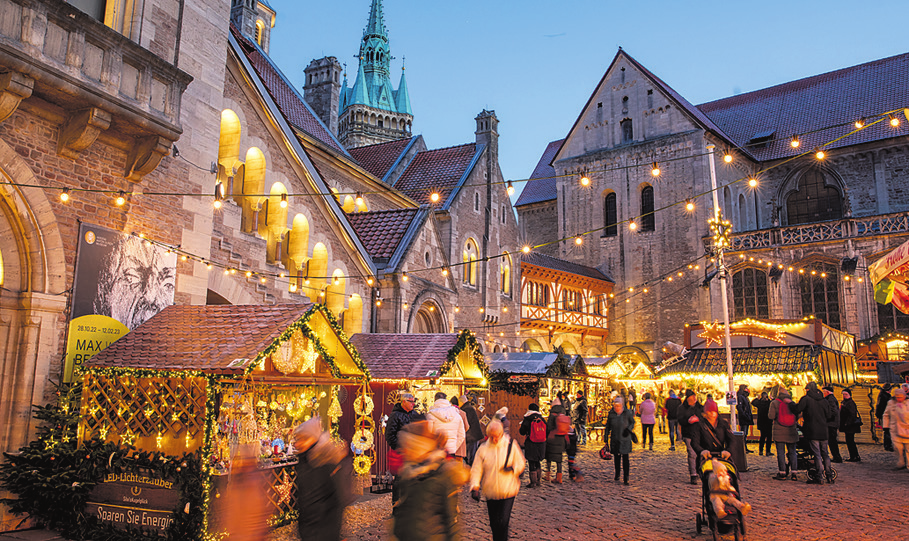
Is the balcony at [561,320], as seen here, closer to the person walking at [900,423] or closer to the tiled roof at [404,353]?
the tiled roof at [404,353]

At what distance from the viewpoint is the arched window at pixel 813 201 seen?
115 feet

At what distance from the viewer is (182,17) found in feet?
32.5

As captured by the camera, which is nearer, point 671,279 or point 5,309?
point 5,309

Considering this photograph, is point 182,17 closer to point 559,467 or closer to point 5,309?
point 5,309

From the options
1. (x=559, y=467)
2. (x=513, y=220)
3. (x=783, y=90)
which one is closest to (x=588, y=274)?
(x=513, y=220)

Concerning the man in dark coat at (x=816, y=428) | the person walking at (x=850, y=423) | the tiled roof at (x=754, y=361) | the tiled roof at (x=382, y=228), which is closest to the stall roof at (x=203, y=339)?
the tiled roof at (x=382, y=228)

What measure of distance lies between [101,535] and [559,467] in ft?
23.4

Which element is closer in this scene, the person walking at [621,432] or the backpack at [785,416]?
the person walking at [621,432]

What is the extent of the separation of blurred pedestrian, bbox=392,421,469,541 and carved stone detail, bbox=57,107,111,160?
5.90 metres

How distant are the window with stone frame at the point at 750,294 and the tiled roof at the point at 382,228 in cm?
2086

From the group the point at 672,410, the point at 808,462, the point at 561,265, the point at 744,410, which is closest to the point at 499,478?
the point at 808,462

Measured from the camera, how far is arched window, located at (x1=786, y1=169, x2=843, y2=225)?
1378 inches

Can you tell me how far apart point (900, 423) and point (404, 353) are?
9.26 metres

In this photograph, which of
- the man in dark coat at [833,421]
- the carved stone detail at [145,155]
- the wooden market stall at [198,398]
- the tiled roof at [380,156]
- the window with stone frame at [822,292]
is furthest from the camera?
the window with stone frame at [822,292]
